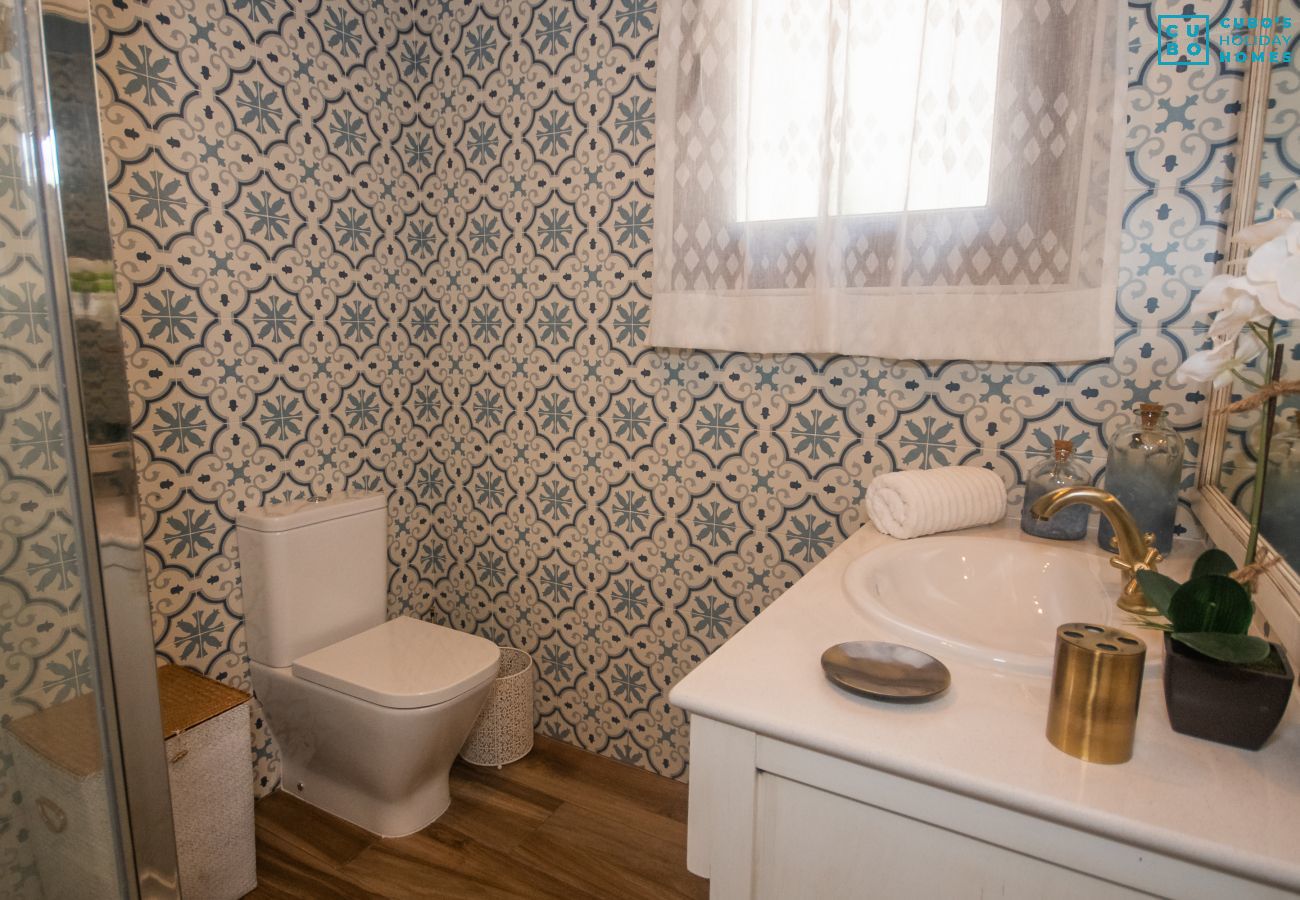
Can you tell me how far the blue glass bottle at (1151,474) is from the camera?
1.21 meters

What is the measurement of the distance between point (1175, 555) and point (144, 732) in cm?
158

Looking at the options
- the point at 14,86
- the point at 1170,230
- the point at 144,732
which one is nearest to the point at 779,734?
the point at 144,732

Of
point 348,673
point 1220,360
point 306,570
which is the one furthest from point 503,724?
point 1220,360

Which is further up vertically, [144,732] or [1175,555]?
[1175,555]

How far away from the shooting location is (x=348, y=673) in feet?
5.61

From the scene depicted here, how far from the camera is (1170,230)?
51.9 inches

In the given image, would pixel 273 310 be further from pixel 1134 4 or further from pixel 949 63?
pixel 1134 4

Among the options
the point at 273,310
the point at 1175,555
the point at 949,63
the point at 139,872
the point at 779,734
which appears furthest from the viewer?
the point at 273,310

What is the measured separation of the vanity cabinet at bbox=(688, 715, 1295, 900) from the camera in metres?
0.61

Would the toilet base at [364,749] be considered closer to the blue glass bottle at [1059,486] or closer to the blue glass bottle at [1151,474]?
the blue glass bottle at [1059,486]

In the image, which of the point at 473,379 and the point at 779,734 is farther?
the point at 473,379

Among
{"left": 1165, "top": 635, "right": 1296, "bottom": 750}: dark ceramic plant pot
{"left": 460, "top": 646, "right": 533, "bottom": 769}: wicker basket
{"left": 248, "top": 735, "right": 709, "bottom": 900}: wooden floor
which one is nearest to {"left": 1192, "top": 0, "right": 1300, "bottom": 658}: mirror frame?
{"left": 1165, "top": 635, "right": 1296, "bottom": 750}: dark ceramic plant pot

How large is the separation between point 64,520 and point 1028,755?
1088mm

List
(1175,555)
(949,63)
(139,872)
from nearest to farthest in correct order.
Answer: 1. (139,872)
2. (1175,555)
3. (949,63)
